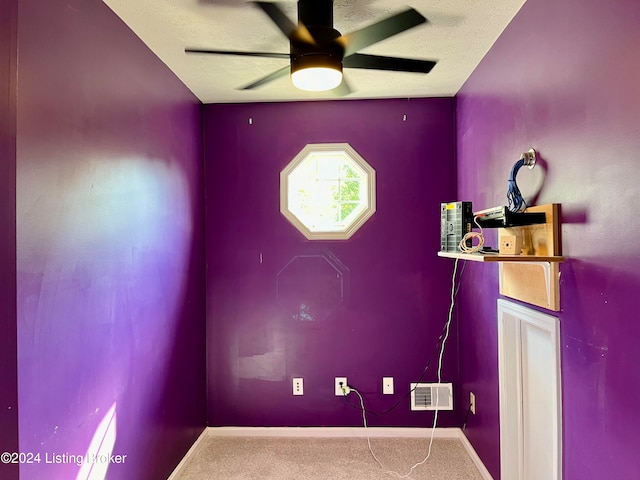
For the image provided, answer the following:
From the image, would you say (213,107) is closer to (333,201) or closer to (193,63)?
(193,63)

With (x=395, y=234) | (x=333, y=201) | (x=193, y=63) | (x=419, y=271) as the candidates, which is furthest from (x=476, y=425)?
(x=193, y=63)

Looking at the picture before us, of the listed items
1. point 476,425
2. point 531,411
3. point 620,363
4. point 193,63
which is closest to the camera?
point 620,363

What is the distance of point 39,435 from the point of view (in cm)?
127

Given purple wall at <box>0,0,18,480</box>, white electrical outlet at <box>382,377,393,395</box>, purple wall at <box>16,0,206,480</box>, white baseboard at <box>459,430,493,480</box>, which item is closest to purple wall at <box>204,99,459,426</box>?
white electrical outlet at <box>382,377,393,395</box>

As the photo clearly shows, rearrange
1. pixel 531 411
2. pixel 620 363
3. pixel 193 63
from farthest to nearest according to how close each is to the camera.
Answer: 1. pixel 193 63
2. pixel 531 411
3. pixel 620 363

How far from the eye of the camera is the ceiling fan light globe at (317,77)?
5.53 ft

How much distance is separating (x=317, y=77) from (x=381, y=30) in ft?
1.10

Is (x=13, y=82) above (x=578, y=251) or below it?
above

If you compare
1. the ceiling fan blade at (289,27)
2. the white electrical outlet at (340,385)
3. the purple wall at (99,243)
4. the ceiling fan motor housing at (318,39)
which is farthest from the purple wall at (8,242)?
the white electrical outlet at (340,385)

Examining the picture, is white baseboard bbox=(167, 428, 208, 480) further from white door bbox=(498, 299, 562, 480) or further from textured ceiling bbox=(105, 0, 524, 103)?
textured ceiling bbox=(105, 0, 524, 103)

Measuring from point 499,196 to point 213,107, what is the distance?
2.18 m

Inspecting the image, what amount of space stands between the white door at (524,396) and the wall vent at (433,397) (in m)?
0.81

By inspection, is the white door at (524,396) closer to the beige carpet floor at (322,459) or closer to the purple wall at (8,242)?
the beige carpet floor at (322,459)

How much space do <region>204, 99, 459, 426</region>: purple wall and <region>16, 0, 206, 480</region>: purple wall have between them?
1.35 ft
